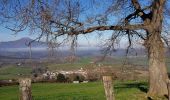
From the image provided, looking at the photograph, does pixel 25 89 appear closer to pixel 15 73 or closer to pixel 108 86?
pixel 108 86

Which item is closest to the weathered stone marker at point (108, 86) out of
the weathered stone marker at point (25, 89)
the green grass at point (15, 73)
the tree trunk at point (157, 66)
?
the weathered stone marker at point (25, 89)

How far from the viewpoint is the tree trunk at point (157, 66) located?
23672 millimetres

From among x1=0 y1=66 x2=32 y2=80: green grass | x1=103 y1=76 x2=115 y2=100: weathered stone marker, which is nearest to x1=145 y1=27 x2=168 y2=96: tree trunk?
x1=103 y1=76 x2=115 y2=100: weathered stone marker

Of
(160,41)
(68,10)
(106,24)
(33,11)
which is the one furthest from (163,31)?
(33,11)

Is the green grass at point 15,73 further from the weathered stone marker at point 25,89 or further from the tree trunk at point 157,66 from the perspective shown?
the weathered stone marker at point 25,89

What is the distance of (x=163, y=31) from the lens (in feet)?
81.2

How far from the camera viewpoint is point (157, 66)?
24000 mm

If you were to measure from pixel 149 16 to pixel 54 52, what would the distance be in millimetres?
7218

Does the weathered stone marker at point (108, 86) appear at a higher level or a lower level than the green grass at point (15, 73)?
higher

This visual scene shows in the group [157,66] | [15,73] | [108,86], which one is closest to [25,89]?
[108,86]

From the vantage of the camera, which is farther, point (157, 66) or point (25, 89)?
point (157, 66)

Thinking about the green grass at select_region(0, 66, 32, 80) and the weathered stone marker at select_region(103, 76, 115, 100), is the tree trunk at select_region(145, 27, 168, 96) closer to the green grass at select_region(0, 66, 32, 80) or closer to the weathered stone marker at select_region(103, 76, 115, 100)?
the weathered stone marker at select_region(103, 76, 115, 100)

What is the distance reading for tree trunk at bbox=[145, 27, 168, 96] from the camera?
77.7 feet

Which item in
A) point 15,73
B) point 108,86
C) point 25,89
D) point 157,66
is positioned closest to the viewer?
point 25,89
